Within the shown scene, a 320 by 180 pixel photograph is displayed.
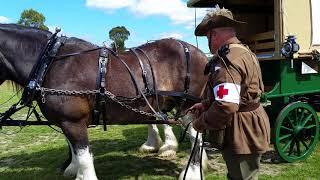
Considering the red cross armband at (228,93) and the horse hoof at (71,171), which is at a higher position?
the red cross armband at (228,93)

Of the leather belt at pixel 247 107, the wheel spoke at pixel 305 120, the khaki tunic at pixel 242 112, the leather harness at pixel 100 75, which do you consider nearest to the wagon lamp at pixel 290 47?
the wheel spoke at pixel 305 120

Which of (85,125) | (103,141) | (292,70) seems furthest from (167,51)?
(103,141)

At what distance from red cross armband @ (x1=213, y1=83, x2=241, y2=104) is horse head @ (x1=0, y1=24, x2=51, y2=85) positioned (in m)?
2.78

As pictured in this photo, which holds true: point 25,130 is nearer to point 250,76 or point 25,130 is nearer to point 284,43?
point 284,43

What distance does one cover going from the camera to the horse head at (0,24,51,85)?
4758 millimetres

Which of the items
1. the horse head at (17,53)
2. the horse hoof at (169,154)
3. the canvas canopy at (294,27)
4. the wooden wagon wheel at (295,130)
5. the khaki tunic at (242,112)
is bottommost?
the horse hoof at (169,154)

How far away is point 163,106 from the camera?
5.43 meters

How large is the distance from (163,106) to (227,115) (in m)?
2.82

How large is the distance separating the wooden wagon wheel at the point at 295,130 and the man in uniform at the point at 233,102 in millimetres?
3031

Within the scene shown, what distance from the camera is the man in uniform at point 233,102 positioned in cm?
265

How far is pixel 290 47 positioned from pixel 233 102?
11.3ft

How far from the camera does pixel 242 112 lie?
2.86 meters

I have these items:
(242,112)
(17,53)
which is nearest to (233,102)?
(242,112)

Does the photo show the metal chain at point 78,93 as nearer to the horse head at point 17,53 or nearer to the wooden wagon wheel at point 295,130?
the horse head at point 17,53
